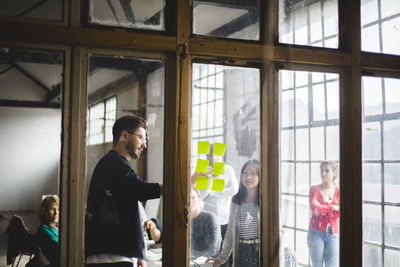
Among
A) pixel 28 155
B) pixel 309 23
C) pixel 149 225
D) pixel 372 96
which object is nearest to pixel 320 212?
pixel 372 96

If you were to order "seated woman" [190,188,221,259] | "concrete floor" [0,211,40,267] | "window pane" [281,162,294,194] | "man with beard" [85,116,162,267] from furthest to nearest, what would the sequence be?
"window pane" [281,162,294,194], "seated woman" [190,188,221,259], "man with beard" [85,116,162,267], "concrete floor" [0,211,40,267]

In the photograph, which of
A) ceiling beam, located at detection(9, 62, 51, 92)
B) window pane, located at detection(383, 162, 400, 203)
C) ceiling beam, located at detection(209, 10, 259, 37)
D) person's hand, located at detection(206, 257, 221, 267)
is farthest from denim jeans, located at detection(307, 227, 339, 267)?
ceiling beam, located at detection(9, 62, 51, 92)

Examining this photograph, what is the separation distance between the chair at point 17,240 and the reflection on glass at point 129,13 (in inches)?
46.9

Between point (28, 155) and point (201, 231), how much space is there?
1097 mm

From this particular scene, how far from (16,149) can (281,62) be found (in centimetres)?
171

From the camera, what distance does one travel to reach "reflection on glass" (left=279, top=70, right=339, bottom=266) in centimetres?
267

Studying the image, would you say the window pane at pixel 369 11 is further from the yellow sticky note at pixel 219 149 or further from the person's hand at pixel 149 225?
the person's hand at pixel 149 225

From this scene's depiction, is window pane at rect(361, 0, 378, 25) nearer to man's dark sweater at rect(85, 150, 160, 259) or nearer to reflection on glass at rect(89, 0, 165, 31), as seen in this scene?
reflection on glass at rect(89, 0, 165, 31)

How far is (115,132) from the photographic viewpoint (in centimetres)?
231

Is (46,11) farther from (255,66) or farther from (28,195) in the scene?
(255,66)

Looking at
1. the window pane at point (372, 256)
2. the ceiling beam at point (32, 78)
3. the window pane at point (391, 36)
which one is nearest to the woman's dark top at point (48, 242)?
the ceiling beam at point (32, 78)

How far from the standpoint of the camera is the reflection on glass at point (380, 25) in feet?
9.59

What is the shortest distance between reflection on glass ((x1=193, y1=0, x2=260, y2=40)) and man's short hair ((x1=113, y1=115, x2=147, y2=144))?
0.67 m

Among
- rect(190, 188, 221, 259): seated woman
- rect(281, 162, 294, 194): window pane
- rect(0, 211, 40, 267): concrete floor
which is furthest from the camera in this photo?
rect(281, 162, 294, 194): window pane
